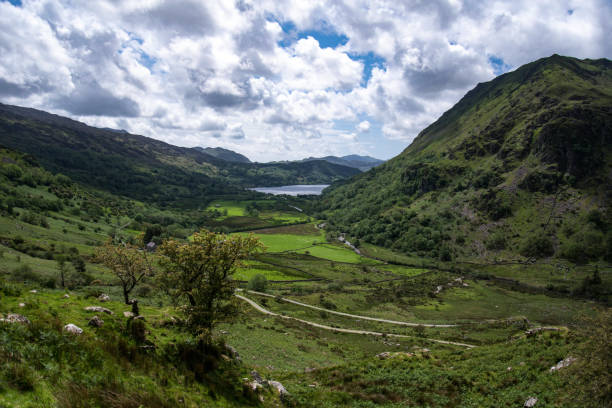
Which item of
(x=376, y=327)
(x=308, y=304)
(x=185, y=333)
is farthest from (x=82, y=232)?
(x=185, y=333)

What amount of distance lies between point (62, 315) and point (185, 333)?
29.2 ft

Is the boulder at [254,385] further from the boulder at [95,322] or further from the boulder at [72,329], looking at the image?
the boulder at [72,329]

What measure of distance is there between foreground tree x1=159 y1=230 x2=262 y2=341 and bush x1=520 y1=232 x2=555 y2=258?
669ft

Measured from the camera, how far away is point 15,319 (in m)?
14.0

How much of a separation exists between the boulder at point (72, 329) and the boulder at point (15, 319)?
175 cm

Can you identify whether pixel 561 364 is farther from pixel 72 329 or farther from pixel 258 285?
pixel 258 285

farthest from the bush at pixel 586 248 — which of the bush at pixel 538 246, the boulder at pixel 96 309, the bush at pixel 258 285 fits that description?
the boulder at pixel 96 309

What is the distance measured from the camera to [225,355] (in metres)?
25.7

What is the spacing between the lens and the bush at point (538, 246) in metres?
170

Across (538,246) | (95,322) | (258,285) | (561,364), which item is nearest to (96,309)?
(95,322)

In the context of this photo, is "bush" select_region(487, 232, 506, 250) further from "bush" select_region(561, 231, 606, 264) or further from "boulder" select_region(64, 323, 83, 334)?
"boulder" select_region(64, 323, 83, 334)

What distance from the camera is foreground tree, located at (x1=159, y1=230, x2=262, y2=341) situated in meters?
22.3

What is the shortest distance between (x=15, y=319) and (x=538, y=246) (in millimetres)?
218753

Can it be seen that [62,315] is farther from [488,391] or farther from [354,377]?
[488,391]
